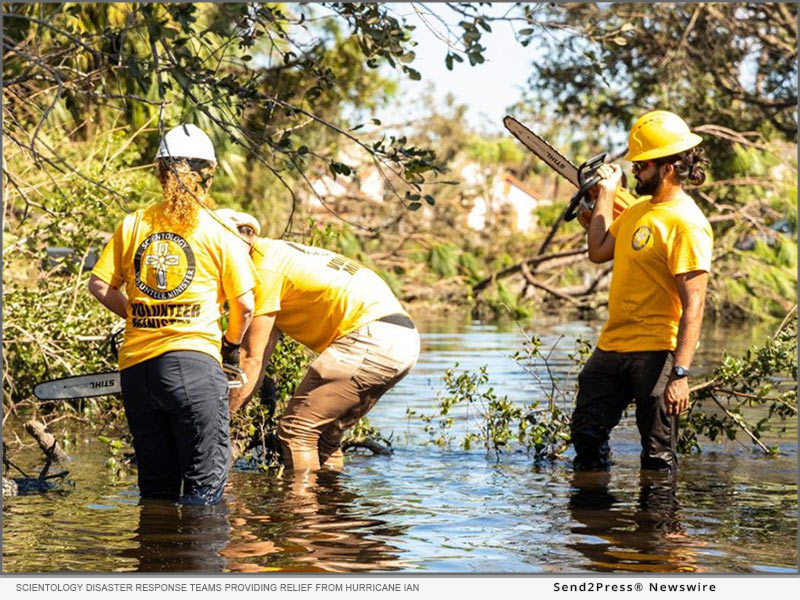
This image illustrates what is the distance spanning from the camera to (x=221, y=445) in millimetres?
6117

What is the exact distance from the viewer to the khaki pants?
23.2 ft

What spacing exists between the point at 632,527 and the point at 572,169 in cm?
227

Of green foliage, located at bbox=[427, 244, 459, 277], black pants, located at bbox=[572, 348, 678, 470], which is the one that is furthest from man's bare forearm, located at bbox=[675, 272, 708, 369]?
green foliage, located at bbox=[427, 244, 459, 277]

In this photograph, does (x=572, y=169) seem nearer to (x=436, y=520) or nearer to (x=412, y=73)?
(x=412, y=73)

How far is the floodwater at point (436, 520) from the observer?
5566 mm

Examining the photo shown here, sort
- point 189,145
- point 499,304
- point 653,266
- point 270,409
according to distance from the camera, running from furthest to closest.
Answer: point 499,304
point 270,409
point 653,266
point 189,145

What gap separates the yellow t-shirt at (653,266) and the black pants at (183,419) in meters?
2.35

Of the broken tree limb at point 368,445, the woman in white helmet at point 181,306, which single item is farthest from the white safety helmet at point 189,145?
the broken tree limb at point 368,445

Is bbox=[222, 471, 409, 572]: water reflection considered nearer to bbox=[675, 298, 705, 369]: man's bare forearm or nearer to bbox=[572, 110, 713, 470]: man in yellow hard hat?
bbox=[572, 110, 713, 470]: man in yellow hard hat

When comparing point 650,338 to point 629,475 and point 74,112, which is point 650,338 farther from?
point 74,112

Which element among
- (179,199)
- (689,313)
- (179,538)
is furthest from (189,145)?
(689,313)

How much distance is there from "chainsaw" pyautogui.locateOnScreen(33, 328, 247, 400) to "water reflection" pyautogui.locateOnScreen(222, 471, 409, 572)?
729 mm

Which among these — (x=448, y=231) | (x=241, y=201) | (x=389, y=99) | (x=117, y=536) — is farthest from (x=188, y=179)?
(x=389, y=99)

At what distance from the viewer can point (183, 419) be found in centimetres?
596
